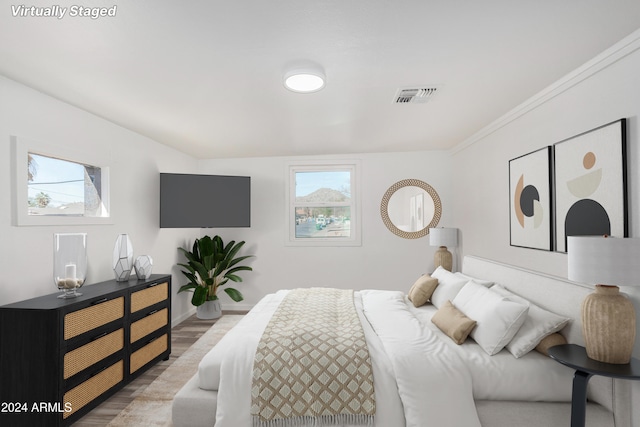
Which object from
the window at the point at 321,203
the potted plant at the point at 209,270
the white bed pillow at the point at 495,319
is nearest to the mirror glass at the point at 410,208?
the window at the point at 321,203

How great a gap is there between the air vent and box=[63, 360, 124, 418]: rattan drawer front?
322 centimetres

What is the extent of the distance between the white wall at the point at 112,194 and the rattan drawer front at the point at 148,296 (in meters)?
0.52

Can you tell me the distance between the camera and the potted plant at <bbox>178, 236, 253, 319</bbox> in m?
4.79

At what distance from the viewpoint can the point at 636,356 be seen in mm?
1852

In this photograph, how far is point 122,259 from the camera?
3.20 m

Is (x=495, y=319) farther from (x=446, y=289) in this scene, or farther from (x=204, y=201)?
(x=204, y=201)

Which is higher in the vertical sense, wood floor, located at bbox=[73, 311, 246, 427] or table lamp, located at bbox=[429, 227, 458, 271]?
table lamp, located at bbox=[429, 227, 458, 271]

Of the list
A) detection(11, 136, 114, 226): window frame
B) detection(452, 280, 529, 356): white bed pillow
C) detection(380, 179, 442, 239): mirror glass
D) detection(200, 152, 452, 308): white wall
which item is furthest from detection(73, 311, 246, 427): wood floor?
detection(380, 179, 442, 239): mirror glass

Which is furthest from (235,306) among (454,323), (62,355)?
(454,323)

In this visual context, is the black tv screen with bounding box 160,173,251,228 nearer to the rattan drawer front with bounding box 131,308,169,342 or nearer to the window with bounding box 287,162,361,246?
the window with bounding box 287,162,361,246

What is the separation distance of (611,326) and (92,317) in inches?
130

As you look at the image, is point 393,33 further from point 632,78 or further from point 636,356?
point 636,356

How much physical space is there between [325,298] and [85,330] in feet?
6.39

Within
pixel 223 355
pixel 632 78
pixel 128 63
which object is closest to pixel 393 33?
pixel 632 78
